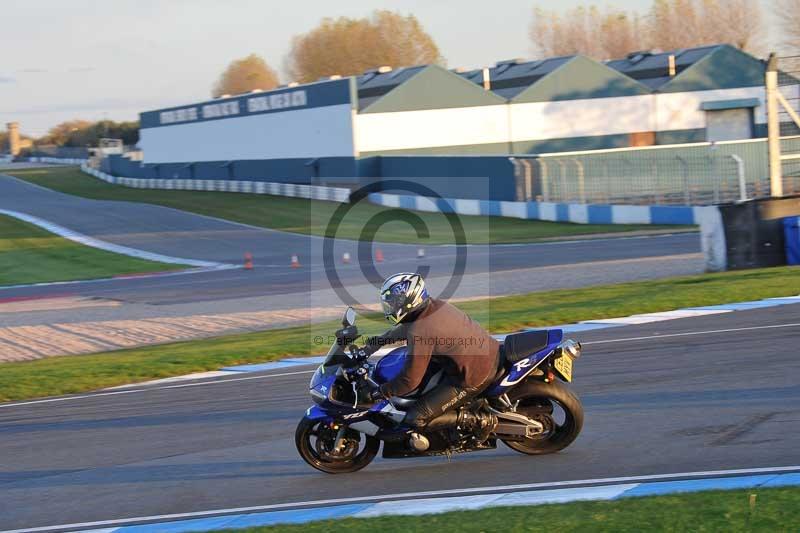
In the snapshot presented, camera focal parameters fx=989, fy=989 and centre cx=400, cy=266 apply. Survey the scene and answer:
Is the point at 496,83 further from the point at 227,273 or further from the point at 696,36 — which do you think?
the point at 696,36

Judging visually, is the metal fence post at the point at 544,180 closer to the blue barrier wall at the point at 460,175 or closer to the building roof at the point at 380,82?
the blue barrier wall at the point at 460,175

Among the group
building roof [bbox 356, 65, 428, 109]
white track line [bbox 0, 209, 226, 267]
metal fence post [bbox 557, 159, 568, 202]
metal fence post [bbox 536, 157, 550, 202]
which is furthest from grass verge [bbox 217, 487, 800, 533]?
building roof [bbox 356, 65, 428, 109]

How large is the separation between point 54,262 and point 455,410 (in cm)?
3150

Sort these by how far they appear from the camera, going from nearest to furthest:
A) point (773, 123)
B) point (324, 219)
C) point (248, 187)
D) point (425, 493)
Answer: point (425, 493) → point (773, 123) → point (324, 219) → point (248, 187)

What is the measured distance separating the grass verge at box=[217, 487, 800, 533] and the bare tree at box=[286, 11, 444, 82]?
13302 centimetres

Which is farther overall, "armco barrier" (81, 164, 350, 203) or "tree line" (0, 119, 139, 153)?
"tree line" (0, 119, 139, 153)

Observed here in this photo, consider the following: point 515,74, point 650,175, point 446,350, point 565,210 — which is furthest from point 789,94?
point 515,74

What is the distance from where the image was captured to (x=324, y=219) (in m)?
45.8

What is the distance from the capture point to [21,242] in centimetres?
4284

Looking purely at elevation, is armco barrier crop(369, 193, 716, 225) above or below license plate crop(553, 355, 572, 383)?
above

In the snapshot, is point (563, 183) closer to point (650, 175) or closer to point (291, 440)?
point (650, 175)

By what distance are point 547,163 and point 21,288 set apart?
20.7m

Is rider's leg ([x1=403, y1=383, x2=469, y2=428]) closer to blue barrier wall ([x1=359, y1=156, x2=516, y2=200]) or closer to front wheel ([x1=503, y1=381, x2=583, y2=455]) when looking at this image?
front wheel ([x1=503, y1=381, x2=583, y2=455])

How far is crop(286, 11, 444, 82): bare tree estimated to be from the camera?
13838 cm
